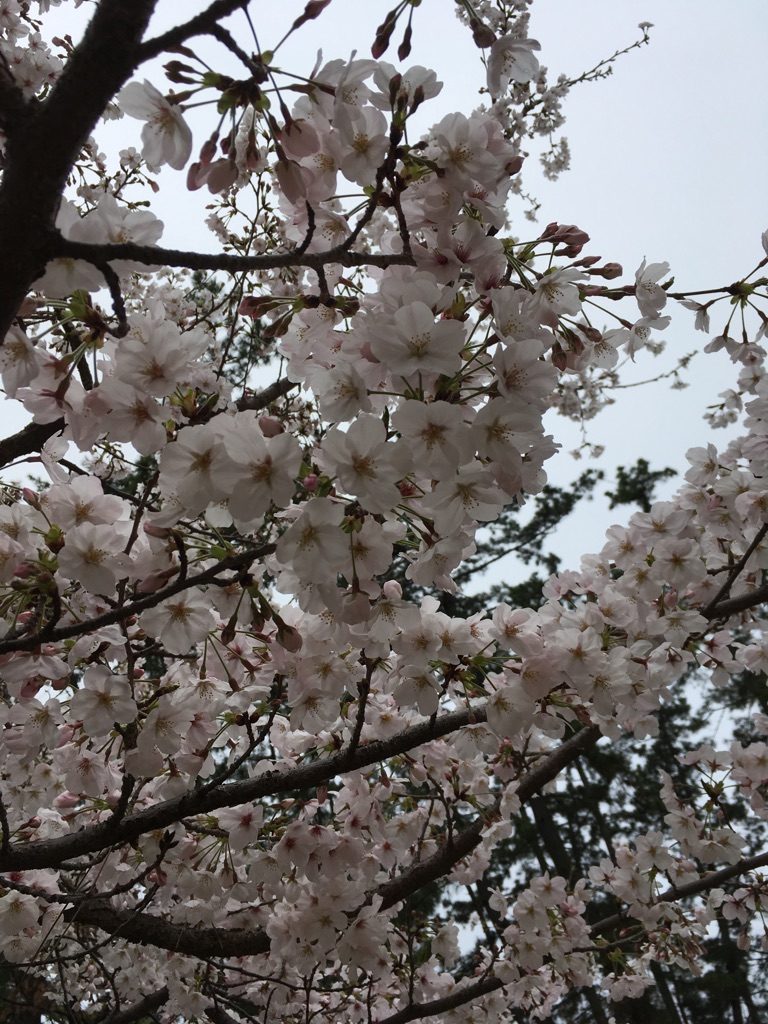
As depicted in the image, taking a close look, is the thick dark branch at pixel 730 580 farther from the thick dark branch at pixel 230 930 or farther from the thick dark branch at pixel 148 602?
the thick dark branch at pixel 148 602

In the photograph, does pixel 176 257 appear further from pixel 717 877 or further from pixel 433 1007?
pixel 717 877

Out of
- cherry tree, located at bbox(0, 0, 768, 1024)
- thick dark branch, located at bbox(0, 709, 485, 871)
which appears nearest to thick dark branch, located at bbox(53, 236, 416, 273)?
cherry tree, located at bbox(0, 0, 768, 1024)

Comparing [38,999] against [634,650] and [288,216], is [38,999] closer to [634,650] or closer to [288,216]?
[634,650]

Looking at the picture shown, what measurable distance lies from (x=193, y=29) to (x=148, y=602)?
1.00 m

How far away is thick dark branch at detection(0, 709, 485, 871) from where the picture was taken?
88.3 inches

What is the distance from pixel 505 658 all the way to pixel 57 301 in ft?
5.13

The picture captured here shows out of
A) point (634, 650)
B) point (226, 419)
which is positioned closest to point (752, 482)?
point (634, 650)

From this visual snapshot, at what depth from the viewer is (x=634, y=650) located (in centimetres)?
258

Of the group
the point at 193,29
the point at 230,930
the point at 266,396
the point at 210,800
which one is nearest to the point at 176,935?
the point at 230,930

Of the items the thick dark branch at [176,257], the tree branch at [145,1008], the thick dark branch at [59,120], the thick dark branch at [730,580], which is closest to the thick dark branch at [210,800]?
the thick dark branch at [730,580]

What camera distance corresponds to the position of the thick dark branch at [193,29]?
1.20 metres

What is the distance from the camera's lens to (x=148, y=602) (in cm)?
146

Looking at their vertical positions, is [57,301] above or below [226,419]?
above

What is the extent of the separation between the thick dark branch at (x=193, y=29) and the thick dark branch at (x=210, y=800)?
6.29 ft
